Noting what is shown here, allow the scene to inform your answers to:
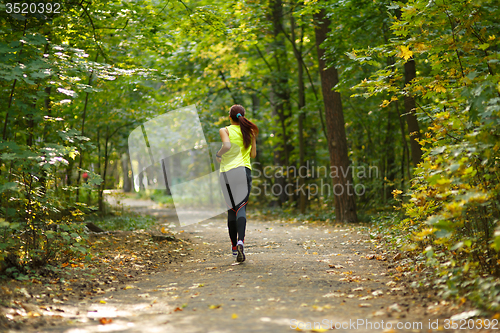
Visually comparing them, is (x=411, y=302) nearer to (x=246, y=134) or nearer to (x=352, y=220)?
(x=246, y=134)

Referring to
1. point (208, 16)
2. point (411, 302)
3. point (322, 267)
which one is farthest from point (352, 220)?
point (411, 302)

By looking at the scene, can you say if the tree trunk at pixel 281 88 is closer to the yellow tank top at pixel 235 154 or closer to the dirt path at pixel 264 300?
the dirt path at pixel 264 300

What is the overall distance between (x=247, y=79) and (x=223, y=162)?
1159cm

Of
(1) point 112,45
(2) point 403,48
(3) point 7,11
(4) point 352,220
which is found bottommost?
(4) point 352,220

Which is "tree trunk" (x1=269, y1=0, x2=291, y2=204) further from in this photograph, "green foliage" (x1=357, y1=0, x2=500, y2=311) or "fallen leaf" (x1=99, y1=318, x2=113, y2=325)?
"fallen leaf" (x1=99, y1=318, x2=113, y2=325)

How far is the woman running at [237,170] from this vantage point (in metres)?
5.84

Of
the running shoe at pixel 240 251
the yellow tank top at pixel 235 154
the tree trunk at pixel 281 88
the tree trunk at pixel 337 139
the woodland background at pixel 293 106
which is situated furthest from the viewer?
the tree trunk at pixel 281 88

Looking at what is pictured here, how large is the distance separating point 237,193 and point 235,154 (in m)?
0.60

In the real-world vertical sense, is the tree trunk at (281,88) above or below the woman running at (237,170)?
above

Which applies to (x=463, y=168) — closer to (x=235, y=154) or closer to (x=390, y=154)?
(x=235, y=154)

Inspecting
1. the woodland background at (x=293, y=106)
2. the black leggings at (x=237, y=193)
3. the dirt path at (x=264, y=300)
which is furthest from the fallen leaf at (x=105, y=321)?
the black leggings at (x=237, y=193)

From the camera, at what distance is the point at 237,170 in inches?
232

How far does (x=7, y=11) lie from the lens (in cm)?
560

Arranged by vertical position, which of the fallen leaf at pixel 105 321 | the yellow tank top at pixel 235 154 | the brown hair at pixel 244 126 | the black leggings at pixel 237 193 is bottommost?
the fallen leaf at pixel 105 321
